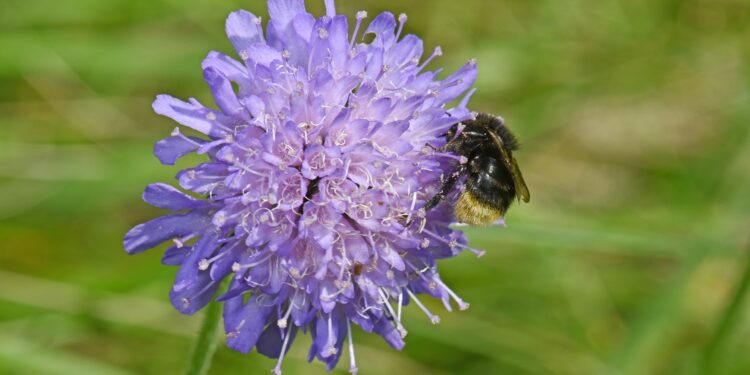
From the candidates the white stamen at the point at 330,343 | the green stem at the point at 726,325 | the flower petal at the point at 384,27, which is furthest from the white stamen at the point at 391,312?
the green stem at the point at 726,325

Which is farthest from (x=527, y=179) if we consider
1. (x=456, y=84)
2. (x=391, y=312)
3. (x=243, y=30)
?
(x=243, y=30)

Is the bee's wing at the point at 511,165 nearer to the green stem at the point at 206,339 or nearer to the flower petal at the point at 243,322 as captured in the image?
the flower petal at the point at 243,322

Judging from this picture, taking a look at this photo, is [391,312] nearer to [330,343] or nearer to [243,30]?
[330,343]

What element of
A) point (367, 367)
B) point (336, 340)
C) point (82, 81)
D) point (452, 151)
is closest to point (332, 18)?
point (452, 151)

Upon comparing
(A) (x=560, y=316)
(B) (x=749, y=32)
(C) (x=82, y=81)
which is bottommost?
(A) (x=560, y=316)

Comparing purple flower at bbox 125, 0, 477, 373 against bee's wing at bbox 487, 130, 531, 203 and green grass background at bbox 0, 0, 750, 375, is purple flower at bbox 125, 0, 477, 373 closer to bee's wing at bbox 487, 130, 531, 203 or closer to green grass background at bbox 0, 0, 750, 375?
bee's wing at bbox 487, 130, 531, 203

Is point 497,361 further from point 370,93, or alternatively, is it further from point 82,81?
point 82,81
